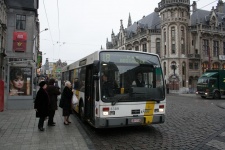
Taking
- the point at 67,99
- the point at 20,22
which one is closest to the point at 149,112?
the point at 67,99

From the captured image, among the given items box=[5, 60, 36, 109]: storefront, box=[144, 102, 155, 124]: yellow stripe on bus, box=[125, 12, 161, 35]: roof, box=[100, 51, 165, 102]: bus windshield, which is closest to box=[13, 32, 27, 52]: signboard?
box=[5, 60, 36, 109]: storefront

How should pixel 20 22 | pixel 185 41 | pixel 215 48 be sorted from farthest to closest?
pixel 215 48, pixel 185 41, pixel 20 22

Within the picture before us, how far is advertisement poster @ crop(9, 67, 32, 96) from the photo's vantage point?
12906 millimetres

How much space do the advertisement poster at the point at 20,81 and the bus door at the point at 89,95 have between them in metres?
5.26

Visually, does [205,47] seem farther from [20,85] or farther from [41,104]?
[41,104]

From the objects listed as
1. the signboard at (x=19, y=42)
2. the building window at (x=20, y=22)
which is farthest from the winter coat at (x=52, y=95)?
the building window at (x=20, y=22)

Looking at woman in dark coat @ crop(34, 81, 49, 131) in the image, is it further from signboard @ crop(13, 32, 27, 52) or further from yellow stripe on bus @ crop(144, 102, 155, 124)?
signboard @ crop(13, 32, 27, 52)

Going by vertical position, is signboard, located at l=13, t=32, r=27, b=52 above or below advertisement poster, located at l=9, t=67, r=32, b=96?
above

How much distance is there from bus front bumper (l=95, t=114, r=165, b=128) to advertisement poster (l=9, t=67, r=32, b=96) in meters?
7.07

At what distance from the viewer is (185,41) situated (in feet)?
165

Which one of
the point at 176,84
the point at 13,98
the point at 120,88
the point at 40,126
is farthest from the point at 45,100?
the point at 176,84

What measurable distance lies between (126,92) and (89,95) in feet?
5.38

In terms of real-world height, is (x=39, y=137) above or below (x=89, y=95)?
below

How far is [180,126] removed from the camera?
9.25 meters
